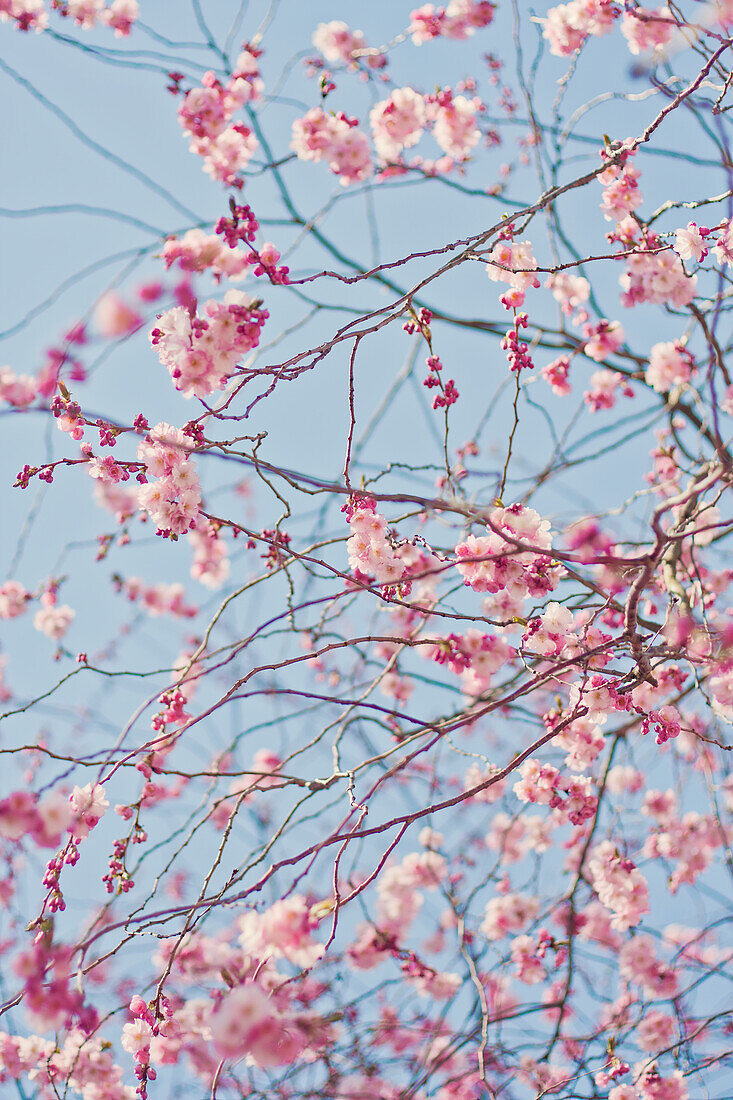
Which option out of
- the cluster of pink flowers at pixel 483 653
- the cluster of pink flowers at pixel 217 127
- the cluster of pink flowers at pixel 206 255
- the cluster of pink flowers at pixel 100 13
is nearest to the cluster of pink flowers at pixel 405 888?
the cluster of pink flowers at pixel 483 653

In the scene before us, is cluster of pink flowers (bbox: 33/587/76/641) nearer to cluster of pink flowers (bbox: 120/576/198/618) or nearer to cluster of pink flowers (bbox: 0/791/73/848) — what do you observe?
cluster of pink flowers (bbox: 120/576/198/618)

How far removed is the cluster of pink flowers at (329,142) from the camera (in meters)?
3.60

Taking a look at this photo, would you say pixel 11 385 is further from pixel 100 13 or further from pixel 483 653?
pixel 483 653

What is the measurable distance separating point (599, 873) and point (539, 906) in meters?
1.64

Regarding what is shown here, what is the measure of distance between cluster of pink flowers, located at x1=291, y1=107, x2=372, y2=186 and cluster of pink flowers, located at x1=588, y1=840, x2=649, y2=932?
11.0ft

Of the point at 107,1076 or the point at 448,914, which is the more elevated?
the point at 448,914

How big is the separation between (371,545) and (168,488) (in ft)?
2.12

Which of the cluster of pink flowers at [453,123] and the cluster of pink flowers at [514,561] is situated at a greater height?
the cluster of pink flowers at [453,123]

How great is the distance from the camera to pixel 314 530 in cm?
394

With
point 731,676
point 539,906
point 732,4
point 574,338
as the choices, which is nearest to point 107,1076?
point 539,906

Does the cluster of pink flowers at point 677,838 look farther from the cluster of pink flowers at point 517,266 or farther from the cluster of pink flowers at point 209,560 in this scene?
the cluster of pink flowers at point 517,266

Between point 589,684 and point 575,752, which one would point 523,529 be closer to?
point 589,684

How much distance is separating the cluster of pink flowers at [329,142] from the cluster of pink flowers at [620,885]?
336 cm

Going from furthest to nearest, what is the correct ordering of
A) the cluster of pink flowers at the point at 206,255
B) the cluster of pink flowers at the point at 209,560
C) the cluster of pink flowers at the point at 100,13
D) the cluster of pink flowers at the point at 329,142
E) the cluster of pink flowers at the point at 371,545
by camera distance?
the cluster of pink flowers at the point at 209,560 < the cluster of pink flowers at the point at 100,13 < the cluster of pink flowers at the point at 329,142 < the cluster of pink flowers at the point at 371,545 < the cluster of pink flowers at the point at 206,255
